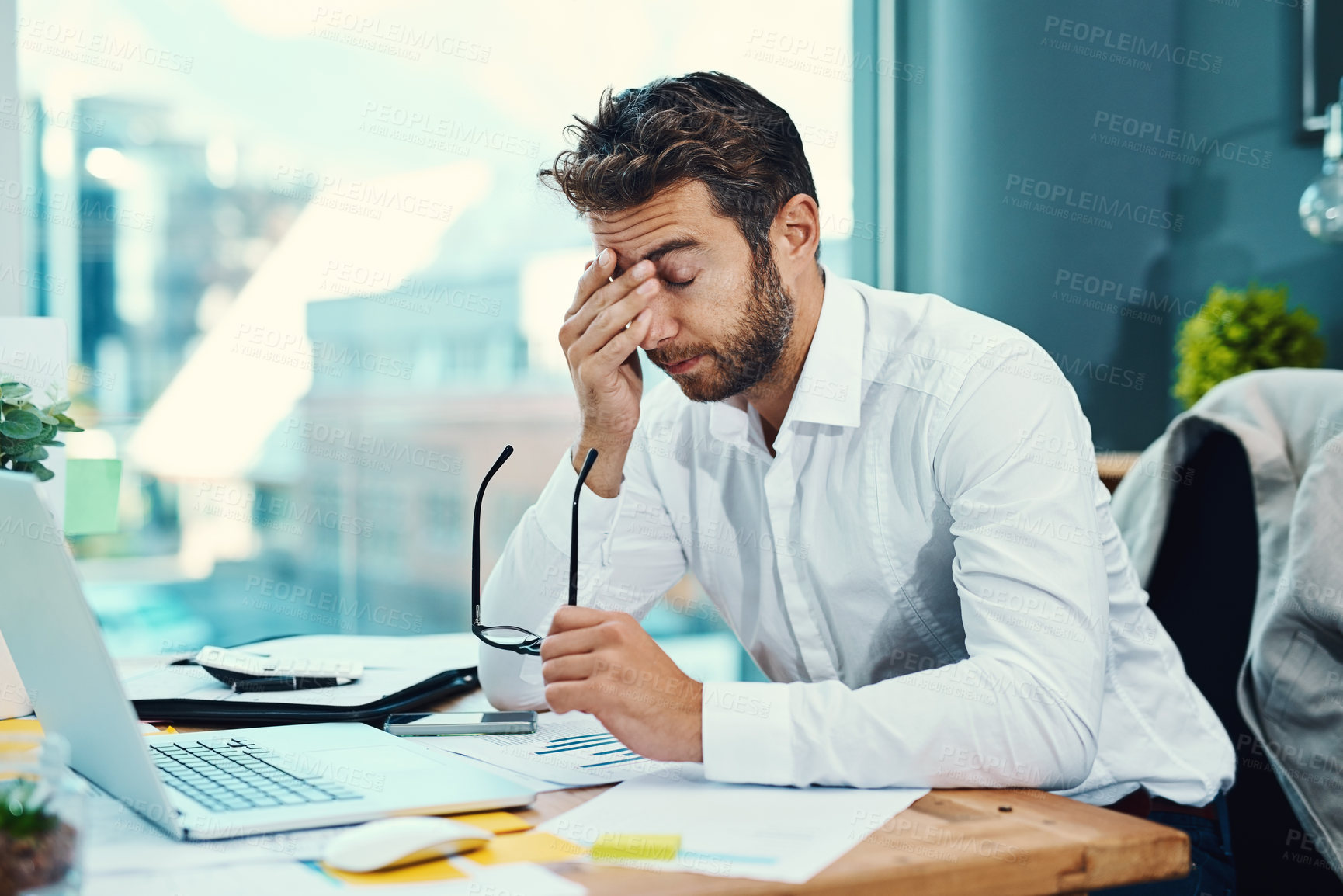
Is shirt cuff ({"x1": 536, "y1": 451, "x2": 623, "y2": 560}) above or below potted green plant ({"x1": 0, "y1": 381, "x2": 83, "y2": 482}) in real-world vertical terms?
below

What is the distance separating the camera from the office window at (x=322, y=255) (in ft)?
7.34

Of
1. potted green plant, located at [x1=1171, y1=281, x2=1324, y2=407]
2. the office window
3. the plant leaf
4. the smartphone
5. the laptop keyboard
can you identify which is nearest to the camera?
the laptop keyboard

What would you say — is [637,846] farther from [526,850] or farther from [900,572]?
[900,572]

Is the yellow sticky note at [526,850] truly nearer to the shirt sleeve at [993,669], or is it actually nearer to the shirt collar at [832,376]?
the shirt sleeve at [993,669]

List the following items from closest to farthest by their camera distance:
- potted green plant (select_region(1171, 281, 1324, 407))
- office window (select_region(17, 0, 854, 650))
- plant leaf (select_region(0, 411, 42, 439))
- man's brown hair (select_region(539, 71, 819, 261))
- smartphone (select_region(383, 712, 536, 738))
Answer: plant leaf (select_region(0, 411, 42, 439)) → smartphone (select_region(383, 712, 536, 738)) → man's brown hair (select_region(539, 71, 819, 261)) → potted green plant (select_region(1171, 281, 1324, 407)) → office window (select_region(17, 0, 854, 650))

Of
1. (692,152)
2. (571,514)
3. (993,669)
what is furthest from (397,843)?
(692,152)

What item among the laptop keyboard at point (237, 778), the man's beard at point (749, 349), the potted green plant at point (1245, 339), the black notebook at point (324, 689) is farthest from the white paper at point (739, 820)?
the potted green plant at point (1245, 339)

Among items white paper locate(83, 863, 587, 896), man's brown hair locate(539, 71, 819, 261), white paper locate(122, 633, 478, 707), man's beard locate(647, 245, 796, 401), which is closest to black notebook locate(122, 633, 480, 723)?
white paper locate(122, 633, 478, 707)

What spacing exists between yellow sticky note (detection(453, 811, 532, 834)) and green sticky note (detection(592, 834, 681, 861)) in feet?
0.24

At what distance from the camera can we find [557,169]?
54.2 inches

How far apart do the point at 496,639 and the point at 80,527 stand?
0.54m

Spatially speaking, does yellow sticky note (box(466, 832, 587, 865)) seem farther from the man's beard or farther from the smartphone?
the man's beard

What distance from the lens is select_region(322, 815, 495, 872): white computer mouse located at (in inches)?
27.2

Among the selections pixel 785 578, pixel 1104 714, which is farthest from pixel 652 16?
pixel 1104 714
